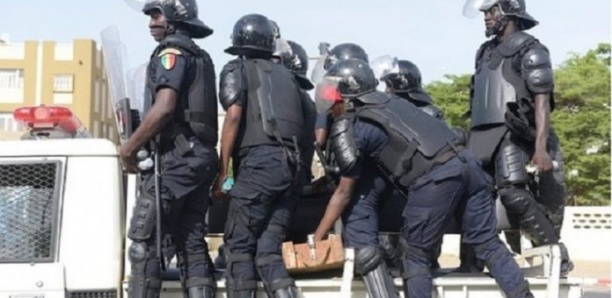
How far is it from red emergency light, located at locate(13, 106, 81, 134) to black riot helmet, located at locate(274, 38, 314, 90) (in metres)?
1.73

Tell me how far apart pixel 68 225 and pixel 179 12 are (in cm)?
131

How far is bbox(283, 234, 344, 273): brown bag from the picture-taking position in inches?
172

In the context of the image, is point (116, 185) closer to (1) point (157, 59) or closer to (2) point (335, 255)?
(1) point (157, 59)

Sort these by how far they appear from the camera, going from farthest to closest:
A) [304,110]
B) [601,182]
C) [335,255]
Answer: [601,182], [304,110], [335,255]

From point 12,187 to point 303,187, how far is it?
60.5 inches

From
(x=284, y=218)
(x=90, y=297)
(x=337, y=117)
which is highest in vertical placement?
(x=337, y=117)

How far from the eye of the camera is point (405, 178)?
4.73 metres

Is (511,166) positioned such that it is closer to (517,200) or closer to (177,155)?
(517,200)

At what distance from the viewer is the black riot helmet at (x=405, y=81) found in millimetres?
6379

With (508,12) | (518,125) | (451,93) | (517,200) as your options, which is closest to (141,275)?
(517,200)

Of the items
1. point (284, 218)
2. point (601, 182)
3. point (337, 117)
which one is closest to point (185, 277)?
point (284, 218)

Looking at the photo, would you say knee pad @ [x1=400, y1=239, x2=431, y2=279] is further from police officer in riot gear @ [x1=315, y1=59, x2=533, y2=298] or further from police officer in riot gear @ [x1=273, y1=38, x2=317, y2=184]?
police officer in riot gear @ [x1=273, y1=38, x2=317, y2=184]

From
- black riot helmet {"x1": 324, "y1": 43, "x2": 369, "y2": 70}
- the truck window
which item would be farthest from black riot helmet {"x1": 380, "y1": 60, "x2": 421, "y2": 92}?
the truck window

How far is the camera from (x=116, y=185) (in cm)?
426
